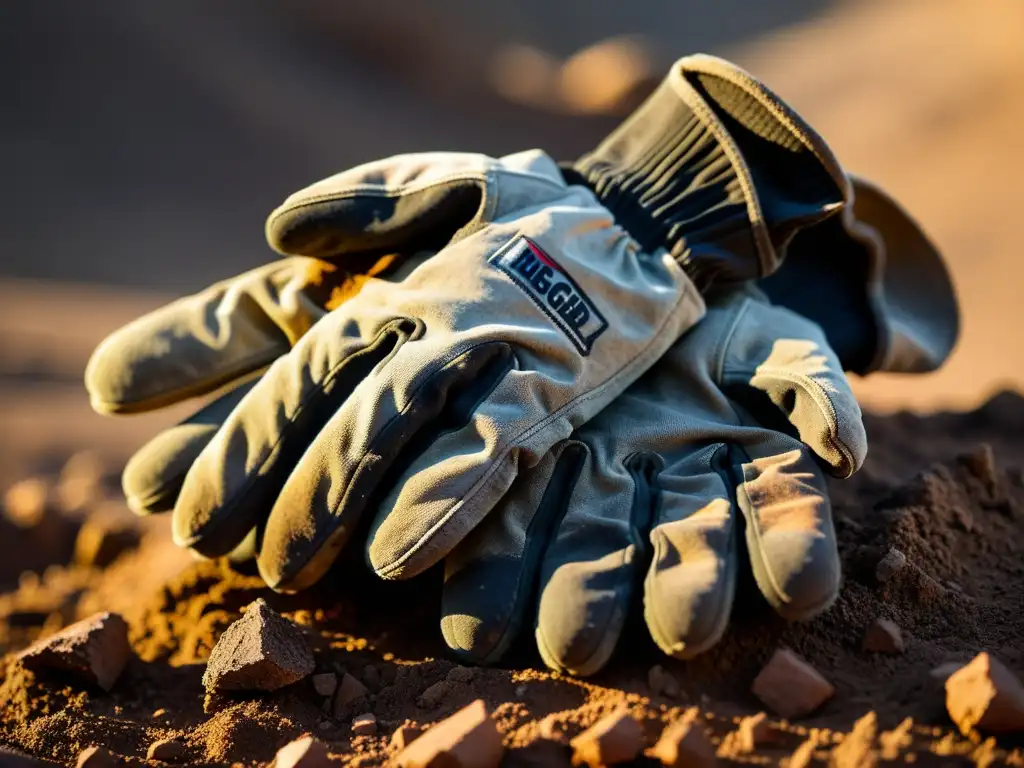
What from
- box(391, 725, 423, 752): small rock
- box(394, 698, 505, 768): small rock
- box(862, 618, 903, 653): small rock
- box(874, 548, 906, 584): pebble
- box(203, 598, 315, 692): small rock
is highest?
box(203, 598, 315, 692): small rock

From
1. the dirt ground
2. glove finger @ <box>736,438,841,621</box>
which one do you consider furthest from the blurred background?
glove finger @ <box>736,438,841,621</box>

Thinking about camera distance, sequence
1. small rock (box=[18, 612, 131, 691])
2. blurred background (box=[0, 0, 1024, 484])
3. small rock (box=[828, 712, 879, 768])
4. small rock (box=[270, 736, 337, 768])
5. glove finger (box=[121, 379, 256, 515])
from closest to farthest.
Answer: small rock (box=[828, 712, 879, 768]) → small rock (box=[270, 736, 337, 768]) → small rock (box=[18, 612, 131, 691]) → glove finger (box=[121, 379, 256, 515]) → blurred background (box=[0, 0, 1024, 484])

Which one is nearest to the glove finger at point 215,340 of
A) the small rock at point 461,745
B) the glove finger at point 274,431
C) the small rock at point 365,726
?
the glove finger at point 274,431

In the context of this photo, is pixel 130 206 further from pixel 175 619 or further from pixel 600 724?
pixel 600 724

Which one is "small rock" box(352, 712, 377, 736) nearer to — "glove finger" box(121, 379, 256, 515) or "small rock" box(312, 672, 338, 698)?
"small rock" box(312, 672, 338, 698)

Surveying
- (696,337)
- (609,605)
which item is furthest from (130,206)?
(609,605)

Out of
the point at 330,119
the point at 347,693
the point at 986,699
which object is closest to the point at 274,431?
the point at 347,693
